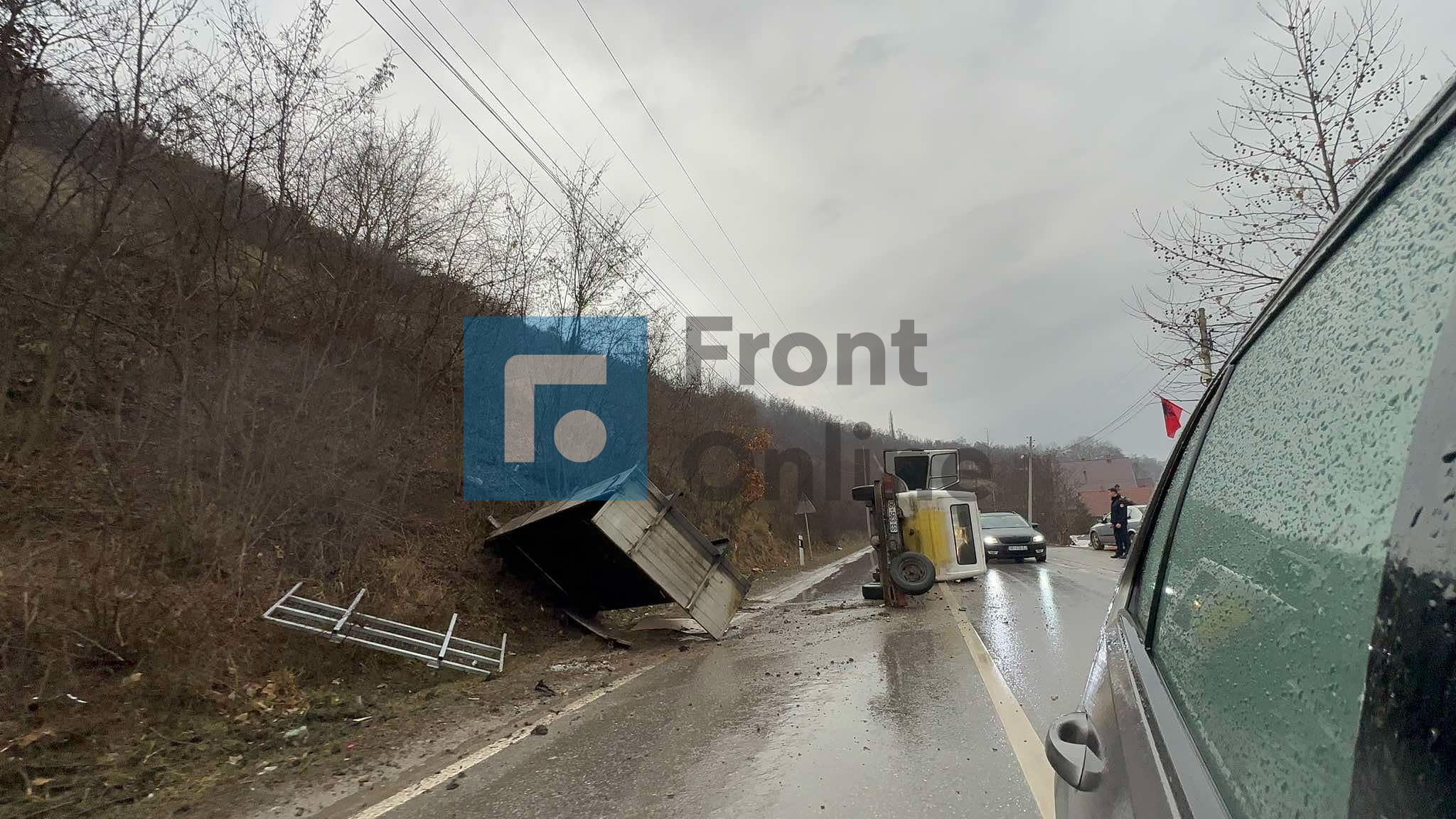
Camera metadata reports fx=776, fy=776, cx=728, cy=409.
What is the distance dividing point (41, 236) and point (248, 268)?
2.29 metres

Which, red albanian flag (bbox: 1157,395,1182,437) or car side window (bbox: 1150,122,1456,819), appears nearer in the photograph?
car side window (bbox: 1150,122,1456,819)

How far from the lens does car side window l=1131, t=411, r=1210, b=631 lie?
2.07 m

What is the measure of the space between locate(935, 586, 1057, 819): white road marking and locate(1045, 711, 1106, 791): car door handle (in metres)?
0.48

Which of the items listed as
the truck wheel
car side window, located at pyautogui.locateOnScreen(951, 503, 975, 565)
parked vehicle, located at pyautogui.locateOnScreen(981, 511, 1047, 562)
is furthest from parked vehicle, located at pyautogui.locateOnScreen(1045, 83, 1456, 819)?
parked vehicle, located at pyautogui.locateOnScreen(981, 511, 1047, 562)

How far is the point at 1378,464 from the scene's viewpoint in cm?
88

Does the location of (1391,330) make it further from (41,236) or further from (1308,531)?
(41,236)

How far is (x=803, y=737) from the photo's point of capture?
16.7 ft

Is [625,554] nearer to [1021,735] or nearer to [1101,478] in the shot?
[1021,735]

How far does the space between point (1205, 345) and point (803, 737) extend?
9272mm

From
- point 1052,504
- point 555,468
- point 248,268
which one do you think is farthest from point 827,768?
point 1052,504

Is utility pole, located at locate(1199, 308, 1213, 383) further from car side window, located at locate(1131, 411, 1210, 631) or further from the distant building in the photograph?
the distant building

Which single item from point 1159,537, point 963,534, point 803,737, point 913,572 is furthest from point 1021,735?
point 963,534

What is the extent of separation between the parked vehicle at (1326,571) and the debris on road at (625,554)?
795 centimetres

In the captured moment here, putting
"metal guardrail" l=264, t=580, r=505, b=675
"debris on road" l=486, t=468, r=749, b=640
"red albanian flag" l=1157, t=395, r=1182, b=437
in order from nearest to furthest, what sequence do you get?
"metal guardrail" l=264, t=580, r=505, b=675, "debris on road" l=486, t=468, r=749, b=640, "red albanian flag" l=1157, t=395, r=1182, b=437
